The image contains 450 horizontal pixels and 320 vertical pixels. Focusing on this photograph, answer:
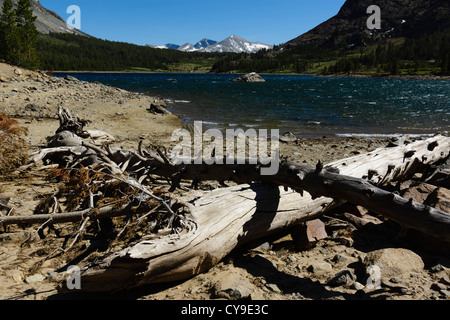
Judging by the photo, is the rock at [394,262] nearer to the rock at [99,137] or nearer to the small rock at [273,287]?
the small rock at [273,287]

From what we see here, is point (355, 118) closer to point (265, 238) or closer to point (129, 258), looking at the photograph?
point (265, 238)

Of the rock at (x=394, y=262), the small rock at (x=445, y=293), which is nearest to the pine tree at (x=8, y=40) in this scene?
the rock at (x=394, y=262)

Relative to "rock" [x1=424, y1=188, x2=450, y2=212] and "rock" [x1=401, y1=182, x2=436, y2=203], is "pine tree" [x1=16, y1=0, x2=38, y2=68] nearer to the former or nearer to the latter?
"rock" [x1=401, y1=182, x2=436, y2=203]

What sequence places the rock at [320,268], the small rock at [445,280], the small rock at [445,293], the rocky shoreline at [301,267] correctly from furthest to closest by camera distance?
the rock at [320,268] < the small rock at [445,280] < the rocky shoreline at [301,267] < the small rock at [445,293]

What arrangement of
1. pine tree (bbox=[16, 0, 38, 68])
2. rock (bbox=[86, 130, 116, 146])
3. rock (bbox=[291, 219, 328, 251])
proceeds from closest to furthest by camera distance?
rock (bbox=[291, 219, 328, 251])
rock (bbox=[86, 130, 116, 146])
pine tree (bbox=[16, 0, 38, 68])

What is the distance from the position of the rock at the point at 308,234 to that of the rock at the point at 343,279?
2.98ft

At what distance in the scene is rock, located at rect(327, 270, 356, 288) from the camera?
12.3ft

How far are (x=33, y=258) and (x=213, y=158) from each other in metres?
3.36

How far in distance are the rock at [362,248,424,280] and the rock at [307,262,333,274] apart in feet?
1.61

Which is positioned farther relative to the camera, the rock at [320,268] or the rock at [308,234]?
the rock at [308,234]

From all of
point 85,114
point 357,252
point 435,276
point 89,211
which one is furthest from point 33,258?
point 85,114

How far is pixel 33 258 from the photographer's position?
159 inches

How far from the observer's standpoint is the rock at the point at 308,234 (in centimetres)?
472

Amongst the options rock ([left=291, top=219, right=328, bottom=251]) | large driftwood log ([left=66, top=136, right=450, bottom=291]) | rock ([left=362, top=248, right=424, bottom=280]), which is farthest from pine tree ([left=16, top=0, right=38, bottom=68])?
rock ([left=362, top=248, right=424, bottom=280])
